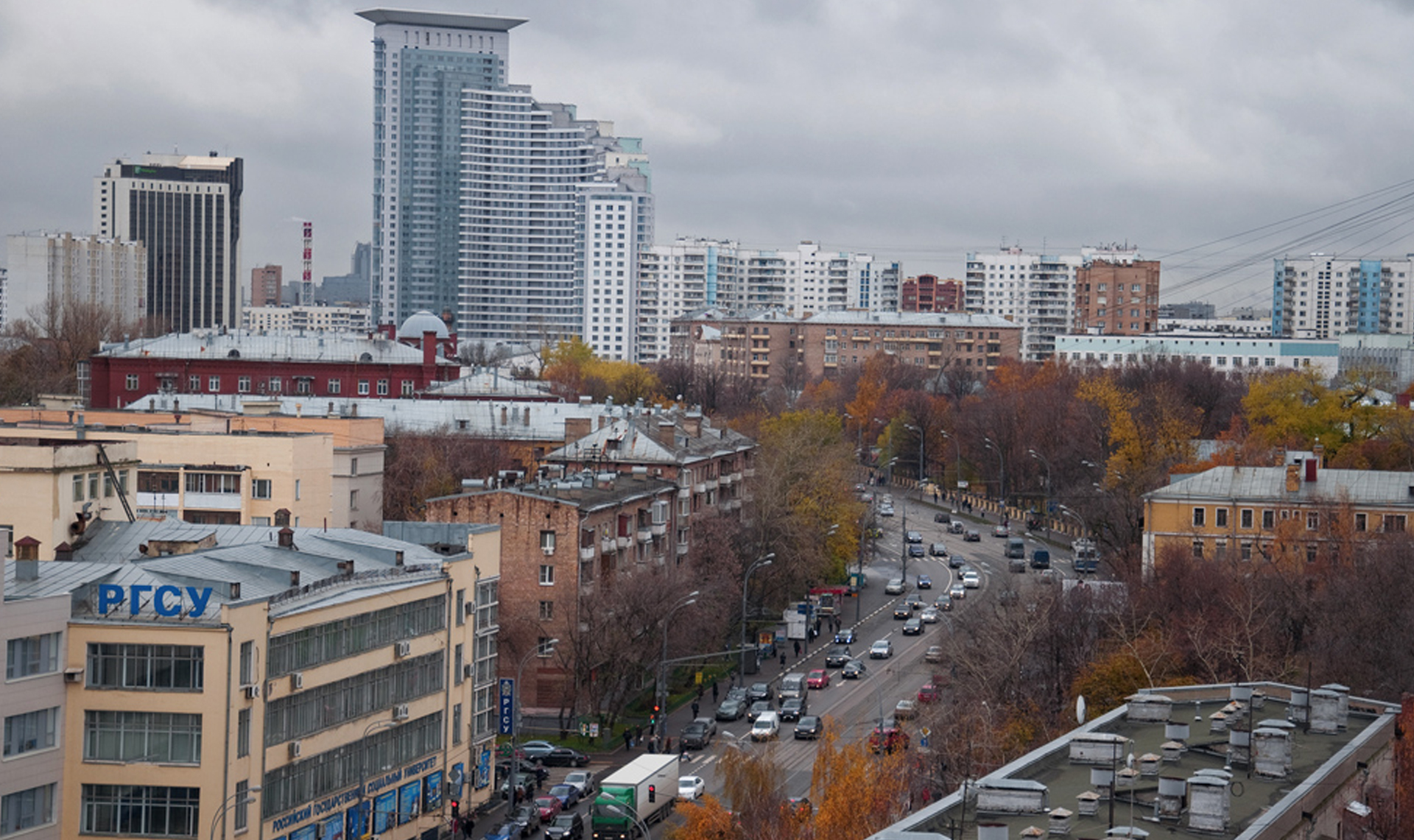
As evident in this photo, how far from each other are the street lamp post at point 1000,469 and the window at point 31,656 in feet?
240

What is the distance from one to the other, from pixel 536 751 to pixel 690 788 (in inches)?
265

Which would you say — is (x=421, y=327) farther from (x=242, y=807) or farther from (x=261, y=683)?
(x=242, y=807)

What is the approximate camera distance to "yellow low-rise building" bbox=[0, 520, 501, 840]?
1309 inches

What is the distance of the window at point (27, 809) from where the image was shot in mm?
31375

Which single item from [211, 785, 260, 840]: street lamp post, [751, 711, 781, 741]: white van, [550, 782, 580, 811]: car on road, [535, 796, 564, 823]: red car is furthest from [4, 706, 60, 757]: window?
[751, 711, 781, 741]: white van

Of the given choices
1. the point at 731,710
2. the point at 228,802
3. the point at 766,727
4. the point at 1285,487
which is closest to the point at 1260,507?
the point at 1285,487

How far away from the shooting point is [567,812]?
1666 inches

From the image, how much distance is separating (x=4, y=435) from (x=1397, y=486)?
4703 centimetres

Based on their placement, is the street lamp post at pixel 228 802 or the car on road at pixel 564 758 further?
the car on road at pixel 564 758

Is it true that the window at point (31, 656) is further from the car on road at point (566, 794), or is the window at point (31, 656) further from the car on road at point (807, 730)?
the car on road at point (807, 730)

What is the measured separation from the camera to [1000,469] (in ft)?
345

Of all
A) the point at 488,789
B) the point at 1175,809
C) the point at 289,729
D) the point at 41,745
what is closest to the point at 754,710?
the point at 488,789

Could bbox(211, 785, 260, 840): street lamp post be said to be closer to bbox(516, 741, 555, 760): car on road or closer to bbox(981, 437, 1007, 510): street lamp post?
bbox(516, 741, 555, 760): car on road

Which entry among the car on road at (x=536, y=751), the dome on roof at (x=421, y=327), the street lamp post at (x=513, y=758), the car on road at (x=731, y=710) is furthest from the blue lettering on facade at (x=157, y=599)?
the dome on roof at (x=421, y=327)
